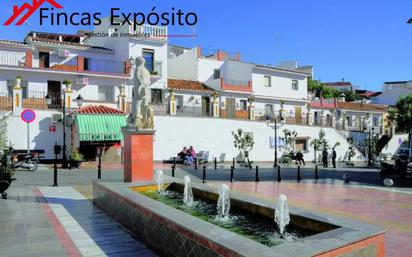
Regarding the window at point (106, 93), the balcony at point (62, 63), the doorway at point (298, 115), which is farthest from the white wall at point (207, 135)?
the balcony at point (62, 63)

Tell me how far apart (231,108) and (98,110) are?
46.5 feet

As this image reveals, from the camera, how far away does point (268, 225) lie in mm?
7477

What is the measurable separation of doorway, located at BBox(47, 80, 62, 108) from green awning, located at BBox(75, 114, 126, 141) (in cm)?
275

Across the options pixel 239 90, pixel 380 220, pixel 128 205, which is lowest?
pixel 380 220

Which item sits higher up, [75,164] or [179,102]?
[179,102]

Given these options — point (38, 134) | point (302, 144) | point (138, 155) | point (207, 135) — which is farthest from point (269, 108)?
point (138, 155)

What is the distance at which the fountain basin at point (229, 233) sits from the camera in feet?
15.6

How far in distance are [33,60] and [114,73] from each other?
5869mm

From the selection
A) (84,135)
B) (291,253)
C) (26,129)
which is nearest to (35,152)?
(26,129)

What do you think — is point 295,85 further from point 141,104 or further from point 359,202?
point 141,104

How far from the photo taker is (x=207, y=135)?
32.7 metres

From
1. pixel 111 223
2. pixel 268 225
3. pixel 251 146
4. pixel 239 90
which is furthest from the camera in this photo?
pixel 239 90

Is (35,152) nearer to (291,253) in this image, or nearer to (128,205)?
(128,205)

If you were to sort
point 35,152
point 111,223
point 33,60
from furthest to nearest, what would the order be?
1. point 33,60
2. point 35,152
3. point 111,223
